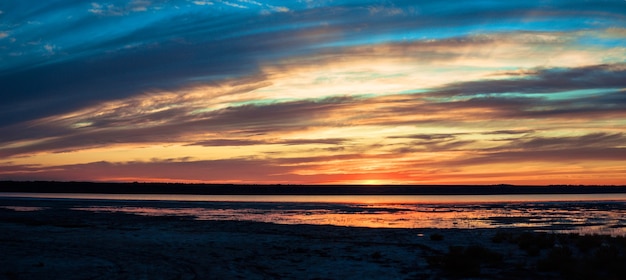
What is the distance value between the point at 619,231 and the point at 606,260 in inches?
606

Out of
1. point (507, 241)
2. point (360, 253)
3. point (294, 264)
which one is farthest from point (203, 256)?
point (507, 241)

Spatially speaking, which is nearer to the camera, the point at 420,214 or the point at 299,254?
the point at 299,254

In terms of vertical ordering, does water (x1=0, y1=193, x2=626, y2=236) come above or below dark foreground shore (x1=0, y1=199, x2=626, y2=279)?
above

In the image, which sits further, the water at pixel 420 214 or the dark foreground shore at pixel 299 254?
the water at pixel 420 214

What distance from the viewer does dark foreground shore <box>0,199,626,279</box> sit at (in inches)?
674

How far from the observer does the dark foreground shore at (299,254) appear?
56.1ft

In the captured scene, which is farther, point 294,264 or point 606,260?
point 294,264

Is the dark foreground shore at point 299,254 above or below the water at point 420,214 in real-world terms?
below

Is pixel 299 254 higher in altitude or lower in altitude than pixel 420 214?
lower

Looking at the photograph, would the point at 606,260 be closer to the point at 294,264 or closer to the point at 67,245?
the point at 294,264

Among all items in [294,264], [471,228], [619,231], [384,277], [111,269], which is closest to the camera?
[384,277]

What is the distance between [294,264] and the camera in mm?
19469

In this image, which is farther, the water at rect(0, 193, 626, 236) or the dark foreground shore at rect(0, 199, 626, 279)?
the water at rect(0, 193, 626, 236)

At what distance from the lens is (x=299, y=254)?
865 inches
